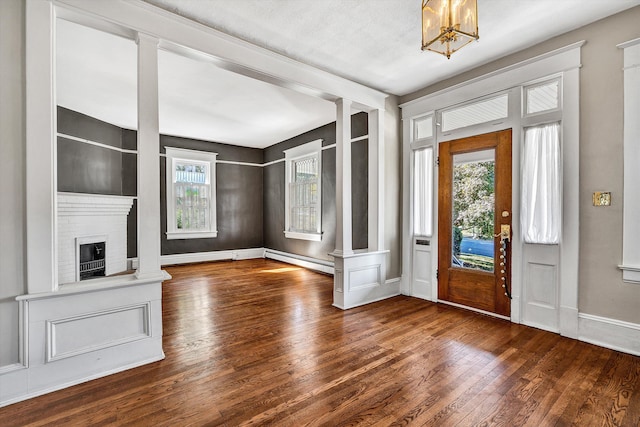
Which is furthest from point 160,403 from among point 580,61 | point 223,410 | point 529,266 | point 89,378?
point 580,61

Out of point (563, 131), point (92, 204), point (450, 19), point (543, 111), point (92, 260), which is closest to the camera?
point (450, 19)

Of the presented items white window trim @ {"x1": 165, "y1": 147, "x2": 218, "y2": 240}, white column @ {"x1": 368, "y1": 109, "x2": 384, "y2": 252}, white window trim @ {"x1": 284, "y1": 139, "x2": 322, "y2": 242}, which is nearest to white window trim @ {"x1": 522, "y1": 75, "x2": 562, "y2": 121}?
white column @ {"x1": 368, "y1": 109, "x2": 384, "y2": 252}

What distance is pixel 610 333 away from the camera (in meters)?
2.74

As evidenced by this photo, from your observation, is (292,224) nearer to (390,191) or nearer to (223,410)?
(390,191)

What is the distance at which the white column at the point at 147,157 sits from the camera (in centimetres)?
246

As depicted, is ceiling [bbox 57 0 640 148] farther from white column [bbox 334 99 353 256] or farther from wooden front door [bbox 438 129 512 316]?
wooden front door [bbox 438 129 512 316]

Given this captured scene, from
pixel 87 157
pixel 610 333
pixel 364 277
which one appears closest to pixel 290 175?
pixel 364 277

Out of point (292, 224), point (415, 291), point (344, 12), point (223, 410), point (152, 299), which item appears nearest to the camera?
point (223, 410)

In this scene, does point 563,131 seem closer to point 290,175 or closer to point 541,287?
point 541,287

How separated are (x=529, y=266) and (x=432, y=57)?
8.39 ft

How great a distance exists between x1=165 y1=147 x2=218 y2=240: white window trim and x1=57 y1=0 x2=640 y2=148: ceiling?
1714mm

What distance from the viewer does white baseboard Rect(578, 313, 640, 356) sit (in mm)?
2619

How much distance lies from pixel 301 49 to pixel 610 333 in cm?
406

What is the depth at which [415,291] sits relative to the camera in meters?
4.40
